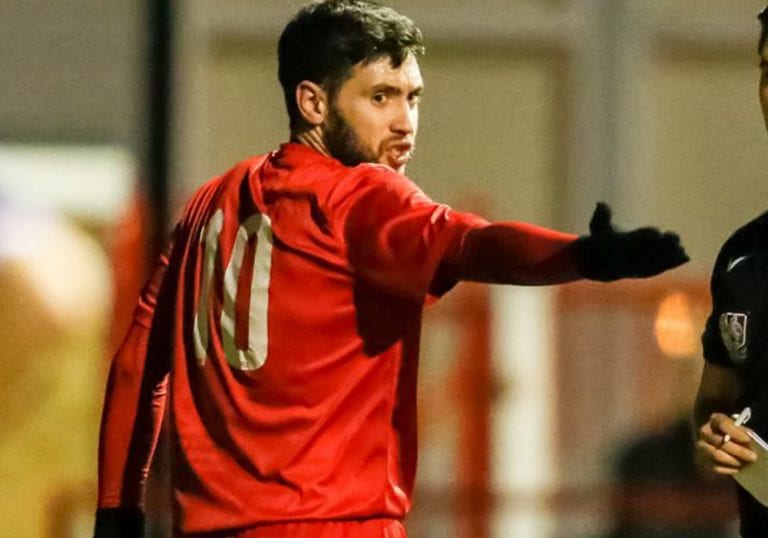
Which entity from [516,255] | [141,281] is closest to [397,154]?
[516,255]

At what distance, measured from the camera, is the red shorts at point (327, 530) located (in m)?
4.83

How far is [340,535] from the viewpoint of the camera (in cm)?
484

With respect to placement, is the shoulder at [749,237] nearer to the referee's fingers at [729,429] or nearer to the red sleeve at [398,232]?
the referee's fingers at [729,429]

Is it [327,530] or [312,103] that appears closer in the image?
[327,530]

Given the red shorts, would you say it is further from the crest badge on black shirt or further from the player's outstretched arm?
the crest badge on black shirt

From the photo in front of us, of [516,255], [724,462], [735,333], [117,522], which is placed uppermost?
[516,255]

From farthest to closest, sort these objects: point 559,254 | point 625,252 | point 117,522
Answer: point 117,522 < point 559,254 < point 625,252

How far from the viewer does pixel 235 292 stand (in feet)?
16.1

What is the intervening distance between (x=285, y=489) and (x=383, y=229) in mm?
564

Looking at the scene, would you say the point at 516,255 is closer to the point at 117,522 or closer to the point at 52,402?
the point at 117,522

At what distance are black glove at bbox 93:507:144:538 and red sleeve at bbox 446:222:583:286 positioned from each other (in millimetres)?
1075

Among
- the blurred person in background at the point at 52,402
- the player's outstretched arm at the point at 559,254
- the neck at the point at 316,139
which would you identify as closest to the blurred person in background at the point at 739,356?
the player's outstretched arm at the point at 559,254

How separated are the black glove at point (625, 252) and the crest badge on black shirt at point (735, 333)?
58 cm

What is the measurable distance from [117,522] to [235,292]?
0.63 m
